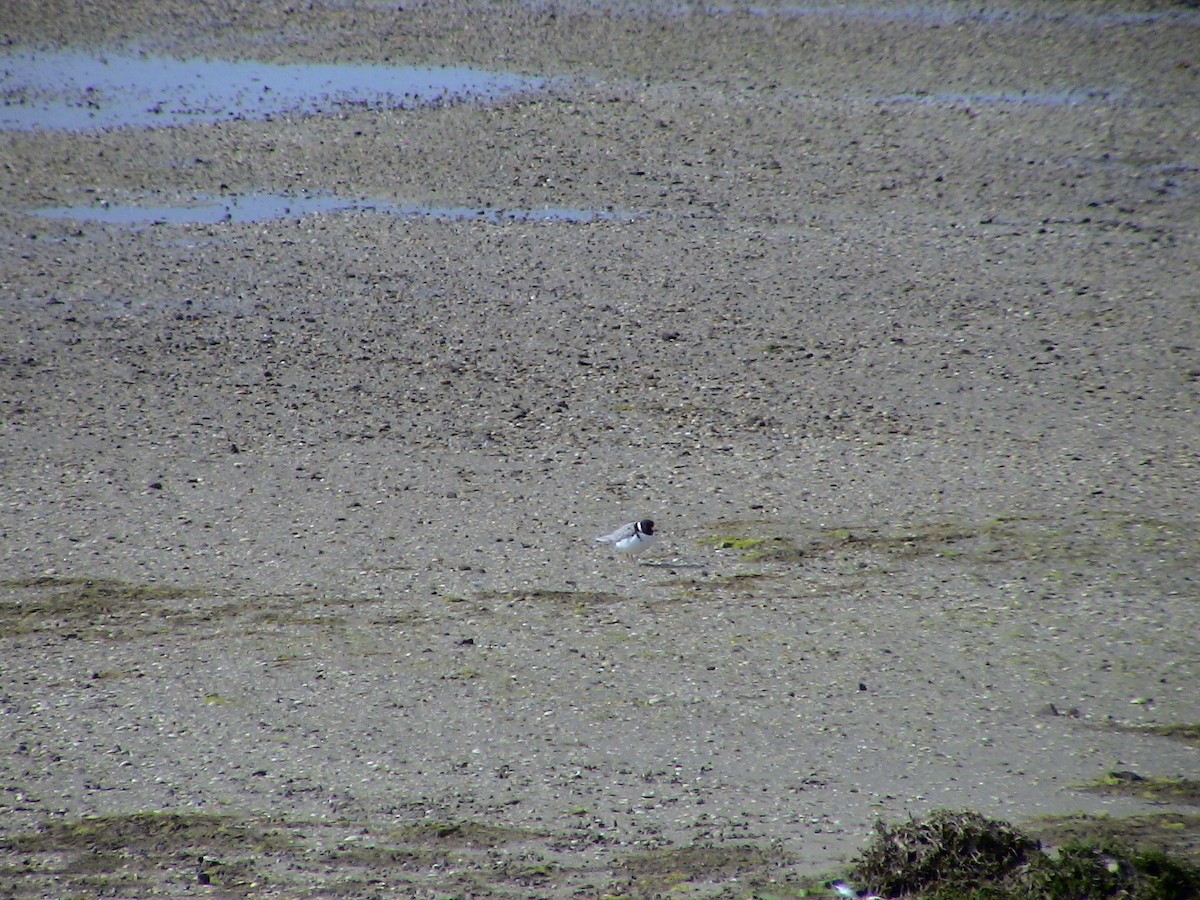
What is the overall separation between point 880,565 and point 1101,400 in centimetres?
261

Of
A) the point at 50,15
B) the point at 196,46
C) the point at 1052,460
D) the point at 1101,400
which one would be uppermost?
the point at 50,15

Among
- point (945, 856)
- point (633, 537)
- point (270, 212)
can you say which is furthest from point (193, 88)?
point (945, 856)

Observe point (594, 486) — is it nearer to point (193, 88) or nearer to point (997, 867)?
point (997, 867)

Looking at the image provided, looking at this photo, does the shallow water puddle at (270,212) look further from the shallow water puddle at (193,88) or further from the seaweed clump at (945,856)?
the seaweed clump at (945,856)

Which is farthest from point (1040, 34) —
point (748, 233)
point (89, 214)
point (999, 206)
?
point (89, 214)

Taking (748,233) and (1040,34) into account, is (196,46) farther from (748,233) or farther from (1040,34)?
(1040,34)

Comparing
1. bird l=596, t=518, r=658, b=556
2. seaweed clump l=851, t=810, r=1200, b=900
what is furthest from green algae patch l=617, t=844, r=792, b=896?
bird l=596, t=518, r=658, b=556

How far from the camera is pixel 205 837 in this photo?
421 centimetres

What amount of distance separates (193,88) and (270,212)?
3.97 metres

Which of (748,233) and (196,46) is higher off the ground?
(196,46)

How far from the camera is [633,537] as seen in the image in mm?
6070

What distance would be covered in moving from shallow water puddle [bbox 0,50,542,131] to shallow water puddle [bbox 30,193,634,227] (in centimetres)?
227

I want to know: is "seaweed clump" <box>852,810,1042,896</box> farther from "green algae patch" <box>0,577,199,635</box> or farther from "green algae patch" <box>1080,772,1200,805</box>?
"green algae patch" <box>0,577,199,635</box>

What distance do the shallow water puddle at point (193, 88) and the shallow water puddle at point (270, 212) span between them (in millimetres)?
2267
